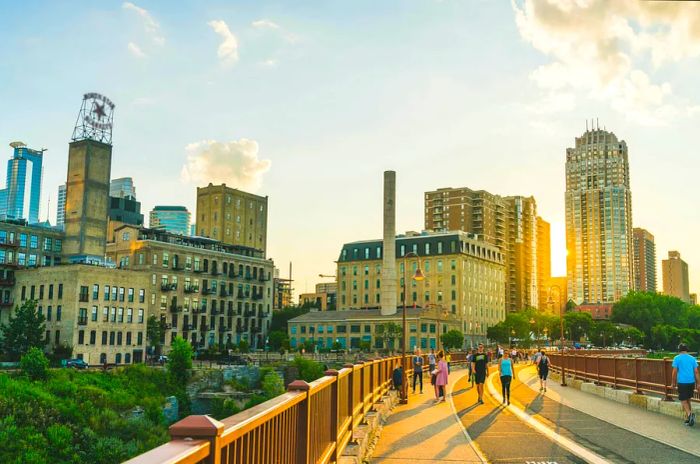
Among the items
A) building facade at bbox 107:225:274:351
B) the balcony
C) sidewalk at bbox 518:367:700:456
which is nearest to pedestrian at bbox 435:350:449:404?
sidewalk at bbox 518:367:700:456

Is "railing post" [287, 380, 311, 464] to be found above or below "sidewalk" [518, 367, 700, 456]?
above

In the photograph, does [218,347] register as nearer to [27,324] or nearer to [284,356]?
[284,356]

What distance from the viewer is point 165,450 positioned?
342 centimetres

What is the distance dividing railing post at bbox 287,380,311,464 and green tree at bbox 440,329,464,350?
10368cm

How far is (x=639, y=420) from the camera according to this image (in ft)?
64.8

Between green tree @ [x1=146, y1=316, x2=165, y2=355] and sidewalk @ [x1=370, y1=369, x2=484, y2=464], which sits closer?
sidewalk @ [x1=370, y1=369, x2=484, y2=464]

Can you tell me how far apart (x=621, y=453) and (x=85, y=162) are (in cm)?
9677

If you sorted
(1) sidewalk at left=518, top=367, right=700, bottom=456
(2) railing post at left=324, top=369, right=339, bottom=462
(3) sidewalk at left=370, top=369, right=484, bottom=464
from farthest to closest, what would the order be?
(1) sidewalk at left=518, top=367, right=700, bottom=456
(3) sidewalk at left=370, top=369, right=484, bottom=464
(2) railing post at left=324, top=369, right=339, bottom=462

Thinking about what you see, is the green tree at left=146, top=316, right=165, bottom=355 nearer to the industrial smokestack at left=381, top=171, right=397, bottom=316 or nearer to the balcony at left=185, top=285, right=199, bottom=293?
the balcony at left=185, top=285, right=199, bottom=293

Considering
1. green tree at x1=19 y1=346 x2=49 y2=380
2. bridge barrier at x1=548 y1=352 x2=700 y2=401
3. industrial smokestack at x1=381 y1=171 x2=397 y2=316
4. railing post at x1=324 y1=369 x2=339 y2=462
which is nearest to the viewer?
railing post at x1=324 y1=369 x2=339 y2=462

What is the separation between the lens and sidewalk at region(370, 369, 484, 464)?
13656 millimetres

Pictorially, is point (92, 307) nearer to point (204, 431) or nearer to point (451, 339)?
point (451, 339)

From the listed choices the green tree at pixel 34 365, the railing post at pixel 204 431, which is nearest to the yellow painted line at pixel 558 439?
the railing post at pixel 204 431

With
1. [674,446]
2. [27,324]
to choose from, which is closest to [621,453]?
[674,446]
